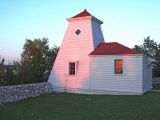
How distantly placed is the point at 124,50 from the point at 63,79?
604 cm

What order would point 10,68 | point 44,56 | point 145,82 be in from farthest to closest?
point 44,56 → point 145,82 → point 10,68

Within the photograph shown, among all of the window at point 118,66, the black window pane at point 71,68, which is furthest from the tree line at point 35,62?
the window at point 118,66

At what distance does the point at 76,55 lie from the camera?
25312mm

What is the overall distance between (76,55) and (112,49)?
10.7ft

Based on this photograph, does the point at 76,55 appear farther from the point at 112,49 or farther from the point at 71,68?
the point at 112,49

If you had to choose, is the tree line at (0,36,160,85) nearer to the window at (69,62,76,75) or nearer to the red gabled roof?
the window at (69,62,76,75)

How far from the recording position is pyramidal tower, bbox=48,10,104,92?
81.5 ft

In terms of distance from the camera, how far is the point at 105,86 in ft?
77.5

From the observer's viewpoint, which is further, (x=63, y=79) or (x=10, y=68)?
(x=63, y=79)

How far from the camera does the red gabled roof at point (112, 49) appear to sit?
23156 millimetres

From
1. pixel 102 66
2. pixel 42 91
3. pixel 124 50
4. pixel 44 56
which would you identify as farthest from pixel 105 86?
pixel 44 56

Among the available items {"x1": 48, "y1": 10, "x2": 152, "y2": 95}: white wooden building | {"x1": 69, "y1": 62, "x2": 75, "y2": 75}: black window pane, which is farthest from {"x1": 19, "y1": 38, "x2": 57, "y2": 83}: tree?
{"x1": 69, "y1": 62, "x2": 75, "y2": 75}: black window pane

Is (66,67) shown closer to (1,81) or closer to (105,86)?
(105,86)

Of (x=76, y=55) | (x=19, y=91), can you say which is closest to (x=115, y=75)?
(x=76, y=55)
